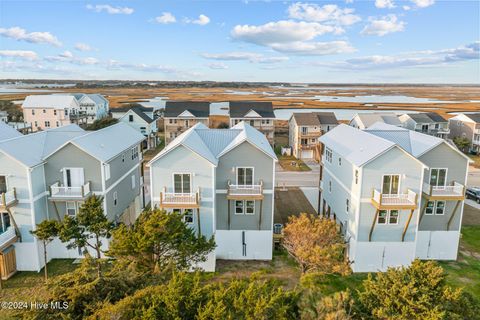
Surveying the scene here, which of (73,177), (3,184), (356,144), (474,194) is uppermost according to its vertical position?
(356,144)

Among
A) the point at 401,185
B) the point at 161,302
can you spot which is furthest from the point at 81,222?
the point at 401,185

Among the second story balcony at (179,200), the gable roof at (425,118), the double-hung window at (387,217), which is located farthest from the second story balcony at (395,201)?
the gable roof at (425,118)

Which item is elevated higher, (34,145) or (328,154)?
(34,145)

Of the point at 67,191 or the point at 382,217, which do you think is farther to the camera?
the point at 382,217

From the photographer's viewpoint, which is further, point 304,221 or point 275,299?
point 304,221

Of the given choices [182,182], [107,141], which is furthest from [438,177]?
[107,141]

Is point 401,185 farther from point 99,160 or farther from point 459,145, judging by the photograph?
point 459,145

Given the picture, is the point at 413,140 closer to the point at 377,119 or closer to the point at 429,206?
the point at 429,206
